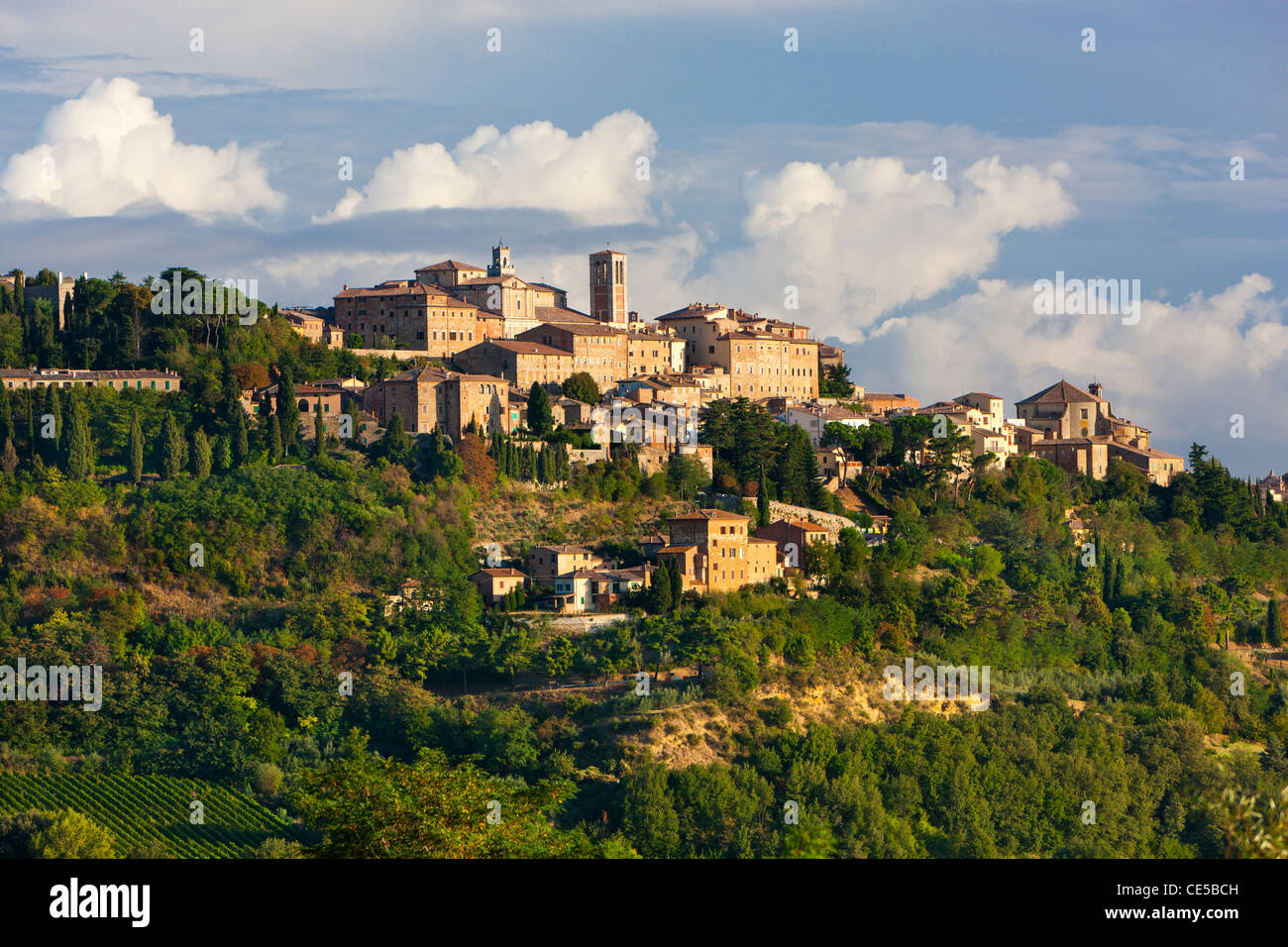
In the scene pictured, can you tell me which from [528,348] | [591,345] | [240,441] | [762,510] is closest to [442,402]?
[240,441]

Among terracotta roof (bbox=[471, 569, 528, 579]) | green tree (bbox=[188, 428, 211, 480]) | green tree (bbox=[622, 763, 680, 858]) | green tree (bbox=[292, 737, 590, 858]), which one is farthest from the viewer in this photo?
green tree (bbox=[188, 428, 211, 480])

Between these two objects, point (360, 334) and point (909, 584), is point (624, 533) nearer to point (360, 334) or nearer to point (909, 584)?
point (909, 584)

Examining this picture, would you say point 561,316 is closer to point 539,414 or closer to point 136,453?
point 539,414

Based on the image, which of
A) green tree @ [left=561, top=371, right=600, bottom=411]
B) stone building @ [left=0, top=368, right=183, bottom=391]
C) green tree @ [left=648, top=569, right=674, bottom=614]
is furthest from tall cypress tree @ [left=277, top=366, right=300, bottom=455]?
green tree @ [left=648, top=569, right=674, bottom=614]

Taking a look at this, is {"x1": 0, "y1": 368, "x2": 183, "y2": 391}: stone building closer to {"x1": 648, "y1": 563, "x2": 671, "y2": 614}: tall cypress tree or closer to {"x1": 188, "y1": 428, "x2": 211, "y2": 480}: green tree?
{"x1": 188, "y1": 428, "x2": 211, "y2": 480}: green tree

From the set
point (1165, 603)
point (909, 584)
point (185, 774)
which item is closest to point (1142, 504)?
point (1165, 603)

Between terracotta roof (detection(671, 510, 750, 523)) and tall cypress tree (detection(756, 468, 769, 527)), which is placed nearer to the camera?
terracotta roof (detection(671, 510, 750, 523))
